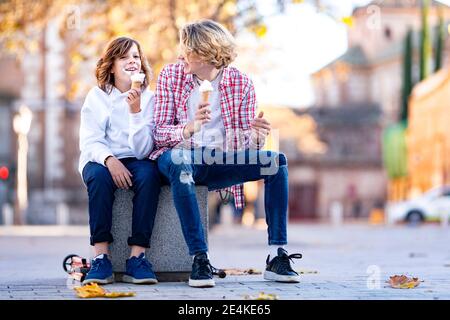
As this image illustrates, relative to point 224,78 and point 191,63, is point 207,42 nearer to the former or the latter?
point 191,63

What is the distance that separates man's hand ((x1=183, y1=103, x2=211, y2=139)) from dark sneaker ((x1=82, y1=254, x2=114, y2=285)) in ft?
2.91

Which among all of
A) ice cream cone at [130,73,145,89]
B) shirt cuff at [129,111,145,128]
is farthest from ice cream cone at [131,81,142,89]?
shirt cuff at [129,111,145,128]

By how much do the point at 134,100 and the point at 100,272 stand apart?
40.8 inches

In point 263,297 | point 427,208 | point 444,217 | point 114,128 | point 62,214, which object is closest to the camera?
point 263,297

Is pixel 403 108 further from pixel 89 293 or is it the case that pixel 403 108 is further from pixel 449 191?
pixel 89 293

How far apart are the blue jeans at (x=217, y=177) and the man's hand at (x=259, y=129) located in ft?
0.31

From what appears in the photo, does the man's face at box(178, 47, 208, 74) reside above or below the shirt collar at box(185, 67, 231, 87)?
above

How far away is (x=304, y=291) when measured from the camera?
6.20 meters

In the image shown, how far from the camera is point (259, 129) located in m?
6.93

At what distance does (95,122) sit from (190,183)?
2.92ft

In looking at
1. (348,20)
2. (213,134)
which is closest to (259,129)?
(213,134)

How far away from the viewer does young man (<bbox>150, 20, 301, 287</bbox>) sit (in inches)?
264

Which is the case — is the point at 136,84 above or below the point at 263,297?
above

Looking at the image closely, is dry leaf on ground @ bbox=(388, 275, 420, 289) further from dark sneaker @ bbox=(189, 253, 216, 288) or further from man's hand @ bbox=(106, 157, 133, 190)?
man's hand @ bbox=(106, 157, 133, 190)
